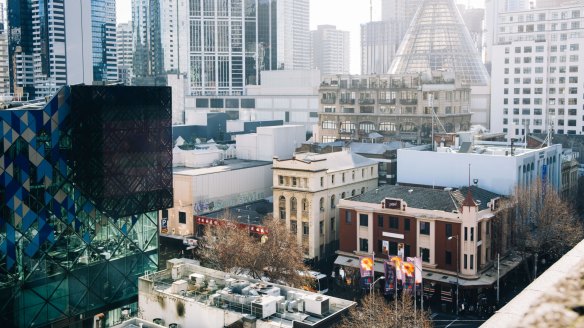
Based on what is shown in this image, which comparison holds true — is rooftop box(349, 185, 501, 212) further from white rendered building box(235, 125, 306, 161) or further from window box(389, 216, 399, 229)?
white rendered building box(235, 125, 306, 161)

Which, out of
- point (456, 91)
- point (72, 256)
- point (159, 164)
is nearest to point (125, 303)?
point (72, 256)

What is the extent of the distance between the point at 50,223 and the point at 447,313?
35.1 m

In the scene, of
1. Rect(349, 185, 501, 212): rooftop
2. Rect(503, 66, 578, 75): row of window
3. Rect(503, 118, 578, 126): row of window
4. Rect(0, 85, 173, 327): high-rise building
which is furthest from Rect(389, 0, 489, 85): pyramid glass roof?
Rect(0, 85, 173, 327): high-rise building

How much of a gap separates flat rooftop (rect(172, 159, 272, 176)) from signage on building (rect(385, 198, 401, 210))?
27.0 m

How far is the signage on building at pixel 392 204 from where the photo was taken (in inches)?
2608

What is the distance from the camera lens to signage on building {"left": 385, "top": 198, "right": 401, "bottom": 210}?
2608 inches

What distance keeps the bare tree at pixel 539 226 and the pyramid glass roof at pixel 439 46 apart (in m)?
82.6

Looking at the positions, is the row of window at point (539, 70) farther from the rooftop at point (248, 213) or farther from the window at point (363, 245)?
the window at point (363, 245)

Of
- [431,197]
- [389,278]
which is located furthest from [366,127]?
[389,278]

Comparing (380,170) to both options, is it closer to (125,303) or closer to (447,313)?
(447,313)

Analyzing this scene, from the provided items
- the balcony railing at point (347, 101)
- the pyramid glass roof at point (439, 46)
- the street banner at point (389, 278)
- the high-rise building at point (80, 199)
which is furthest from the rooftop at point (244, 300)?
the pyramid glass roof at point (439, 46)

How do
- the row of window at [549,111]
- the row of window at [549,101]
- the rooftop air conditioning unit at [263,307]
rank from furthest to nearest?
the row of window at [549,101] → the row of window at [549,111] → the rooftop air conditioning unit at [263,307]

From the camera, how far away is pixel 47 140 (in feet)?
157

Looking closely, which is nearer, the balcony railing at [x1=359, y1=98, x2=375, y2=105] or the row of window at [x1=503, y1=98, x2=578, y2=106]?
the balcony railing at [x1=359, y1=98, x2=375, y2=105]
